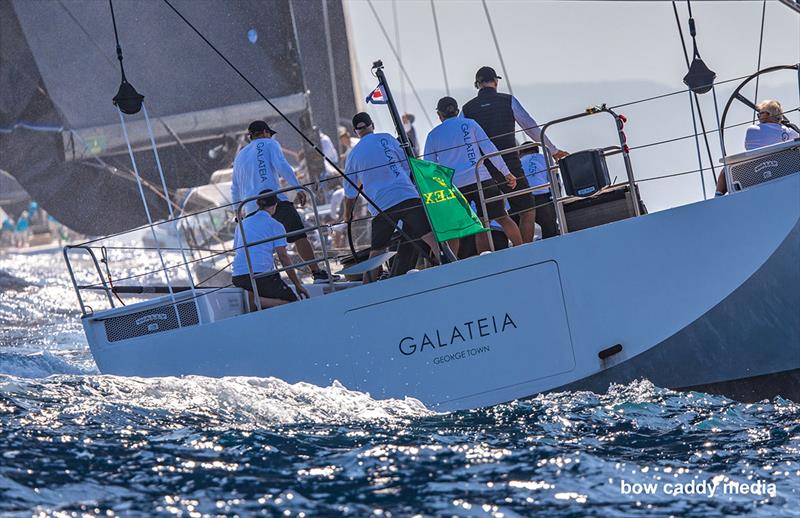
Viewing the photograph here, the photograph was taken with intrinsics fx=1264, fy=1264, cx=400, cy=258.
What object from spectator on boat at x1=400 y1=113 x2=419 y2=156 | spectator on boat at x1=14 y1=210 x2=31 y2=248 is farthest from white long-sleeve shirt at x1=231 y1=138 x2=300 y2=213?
spectator on boat at x1=14 y1=210 x2=31 y2=248

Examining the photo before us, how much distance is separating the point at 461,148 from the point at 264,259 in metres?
1.22

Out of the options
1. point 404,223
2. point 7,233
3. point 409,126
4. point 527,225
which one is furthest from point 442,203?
point 7,233

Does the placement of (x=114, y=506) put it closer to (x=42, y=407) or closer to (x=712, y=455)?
(x=42, y=407)

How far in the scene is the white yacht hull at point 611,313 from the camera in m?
5.90

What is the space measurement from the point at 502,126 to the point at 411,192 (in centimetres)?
79

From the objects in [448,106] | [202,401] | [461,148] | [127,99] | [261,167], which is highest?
[127,99]

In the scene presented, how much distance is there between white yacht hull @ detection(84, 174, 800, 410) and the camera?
5.90 metres

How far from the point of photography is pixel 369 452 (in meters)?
4.90

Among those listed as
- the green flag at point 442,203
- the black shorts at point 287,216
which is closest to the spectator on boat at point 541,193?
the green flag at point 442,203

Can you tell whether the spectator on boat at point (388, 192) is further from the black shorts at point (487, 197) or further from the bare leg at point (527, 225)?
the bare leg at point (527, 225)

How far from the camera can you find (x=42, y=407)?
5633 millimetres

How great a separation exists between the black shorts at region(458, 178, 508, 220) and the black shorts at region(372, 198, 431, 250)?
0.95 feet

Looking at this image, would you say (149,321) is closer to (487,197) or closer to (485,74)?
(487,197)

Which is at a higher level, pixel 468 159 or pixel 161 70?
pixel 161 70
